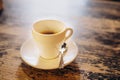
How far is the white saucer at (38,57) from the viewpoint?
0.61 meters

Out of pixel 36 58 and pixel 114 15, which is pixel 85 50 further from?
pixel 114 15

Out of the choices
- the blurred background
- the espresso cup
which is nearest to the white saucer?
the espresso cup

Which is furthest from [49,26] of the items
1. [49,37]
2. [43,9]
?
[43,9]

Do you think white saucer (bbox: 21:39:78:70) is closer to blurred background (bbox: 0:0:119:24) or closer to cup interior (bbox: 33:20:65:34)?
cup interior (bbox: 33:20:65:34)

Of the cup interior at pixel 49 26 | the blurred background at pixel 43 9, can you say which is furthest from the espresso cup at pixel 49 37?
the blurred background at pixel 43 9

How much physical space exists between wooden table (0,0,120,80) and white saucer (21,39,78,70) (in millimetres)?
32

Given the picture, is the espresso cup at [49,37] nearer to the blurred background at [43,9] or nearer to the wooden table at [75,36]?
the wooden table at [75,36]

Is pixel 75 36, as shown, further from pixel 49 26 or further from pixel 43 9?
pixel 43 9

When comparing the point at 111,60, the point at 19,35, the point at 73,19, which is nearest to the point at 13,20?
the point at 19,35

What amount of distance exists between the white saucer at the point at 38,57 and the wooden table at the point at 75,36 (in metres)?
0.03

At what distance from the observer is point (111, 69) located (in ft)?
2.14

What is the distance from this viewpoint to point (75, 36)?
0.82 metres

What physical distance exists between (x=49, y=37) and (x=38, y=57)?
0.11m

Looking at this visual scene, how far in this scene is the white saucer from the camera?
61 cm
